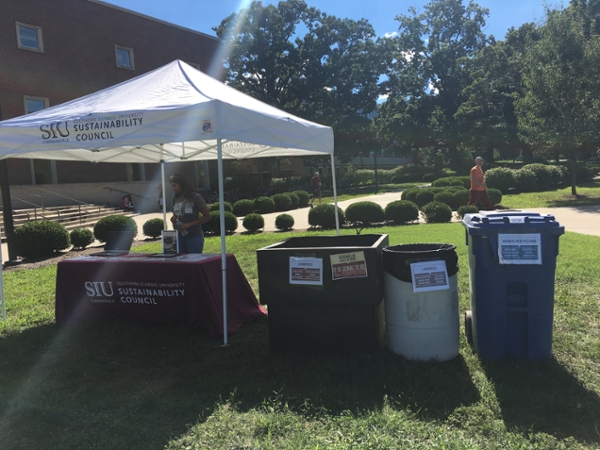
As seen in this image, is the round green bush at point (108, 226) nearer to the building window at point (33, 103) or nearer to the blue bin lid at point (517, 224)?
the blue bin lid at point (517, 224)

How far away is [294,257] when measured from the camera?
426 centimetres

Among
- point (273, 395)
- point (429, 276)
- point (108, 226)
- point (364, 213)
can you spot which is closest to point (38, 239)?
point (108, 226)

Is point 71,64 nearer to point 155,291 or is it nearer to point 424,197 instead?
point 424,197

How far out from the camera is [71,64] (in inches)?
989

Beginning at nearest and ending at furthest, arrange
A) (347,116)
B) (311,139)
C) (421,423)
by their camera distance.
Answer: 1. (421,423)
2. (311,139)
3. (347,116)

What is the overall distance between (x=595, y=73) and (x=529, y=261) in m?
20.0

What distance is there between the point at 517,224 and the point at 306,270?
183cm

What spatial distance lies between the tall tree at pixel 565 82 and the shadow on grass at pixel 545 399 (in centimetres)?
1938

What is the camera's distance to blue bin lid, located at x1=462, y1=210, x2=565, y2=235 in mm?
3822

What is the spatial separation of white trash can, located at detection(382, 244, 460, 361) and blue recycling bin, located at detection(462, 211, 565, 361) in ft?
0.74

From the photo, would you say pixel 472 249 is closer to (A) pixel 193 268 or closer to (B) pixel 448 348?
(B) pixel 448 348

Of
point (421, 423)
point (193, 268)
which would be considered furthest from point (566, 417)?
point (193, 268)

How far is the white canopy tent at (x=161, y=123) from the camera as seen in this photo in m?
4.65

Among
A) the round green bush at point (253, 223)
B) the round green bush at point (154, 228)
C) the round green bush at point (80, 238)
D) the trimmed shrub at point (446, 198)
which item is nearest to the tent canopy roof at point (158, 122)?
the round green bush at point (80, 238)
